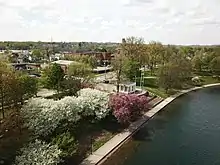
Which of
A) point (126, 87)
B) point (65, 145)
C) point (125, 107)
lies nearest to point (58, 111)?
point (65, 145)

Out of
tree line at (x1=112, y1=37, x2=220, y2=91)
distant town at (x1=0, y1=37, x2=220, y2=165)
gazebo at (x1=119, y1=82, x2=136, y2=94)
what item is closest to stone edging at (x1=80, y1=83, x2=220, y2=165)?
distant town at (x1=0, y1=37, x2=220, y2=165)

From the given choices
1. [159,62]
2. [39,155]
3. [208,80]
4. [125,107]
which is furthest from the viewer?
[208,80]

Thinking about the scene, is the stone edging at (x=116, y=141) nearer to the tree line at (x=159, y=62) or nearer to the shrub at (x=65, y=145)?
the shrub at (x=65, y=145)

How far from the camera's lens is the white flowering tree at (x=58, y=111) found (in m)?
27.5

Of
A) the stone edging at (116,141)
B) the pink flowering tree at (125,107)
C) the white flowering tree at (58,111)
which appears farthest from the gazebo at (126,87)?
the white flowering tree at (58,111)

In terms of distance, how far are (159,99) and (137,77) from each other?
8859 mm

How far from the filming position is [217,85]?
7644 centimetres

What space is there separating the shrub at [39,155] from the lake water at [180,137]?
22.4 feet

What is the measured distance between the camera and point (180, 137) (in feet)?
115

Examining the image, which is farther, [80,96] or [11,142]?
[80,96]

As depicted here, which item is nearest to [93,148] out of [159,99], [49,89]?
[49,89]

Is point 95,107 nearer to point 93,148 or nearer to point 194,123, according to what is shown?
point 93,148

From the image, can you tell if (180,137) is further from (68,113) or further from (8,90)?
(8,90)

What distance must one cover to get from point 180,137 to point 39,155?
1807cm
